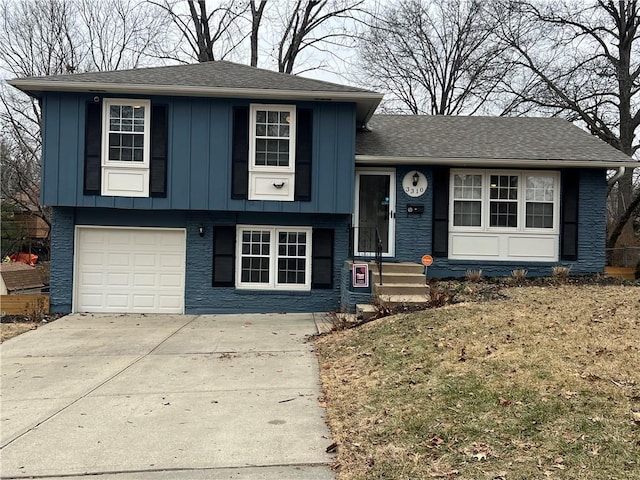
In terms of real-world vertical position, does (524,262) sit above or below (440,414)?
above

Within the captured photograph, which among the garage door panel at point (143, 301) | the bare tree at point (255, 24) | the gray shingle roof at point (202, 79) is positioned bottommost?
the garage door panel at point (143, 301)

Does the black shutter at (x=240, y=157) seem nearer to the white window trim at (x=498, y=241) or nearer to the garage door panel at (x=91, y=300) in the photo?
the garage door panel at (x=91, y=300)

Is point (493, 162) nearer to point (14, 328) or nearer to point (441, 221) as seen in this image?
point (441, 221)

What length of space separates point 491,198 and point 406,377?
793 cm

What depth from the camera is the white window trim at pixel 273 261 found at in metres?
12.0

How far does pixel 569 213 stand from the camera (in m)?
12.6

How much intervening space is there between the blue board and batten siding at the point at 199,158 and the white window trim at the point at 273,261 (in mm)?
607

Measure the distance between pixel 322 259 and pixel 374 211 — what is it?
73.1 inches

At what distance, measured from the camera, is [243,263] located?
12102 millimetres

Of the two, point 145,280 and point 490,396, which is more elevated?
point 145,280

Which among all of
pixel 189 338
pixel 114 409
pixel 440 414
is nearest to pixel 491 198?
pixel 189 338

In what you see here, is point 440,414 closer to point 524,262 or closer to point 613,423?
point 613,423

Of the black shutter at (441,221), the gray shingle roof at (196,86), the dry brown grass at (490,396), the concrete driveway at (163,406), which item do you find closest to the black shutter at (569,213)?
the black shutter at (441,221)

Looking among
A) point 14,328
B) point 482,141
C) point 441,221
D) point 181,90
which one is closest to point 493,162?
point 482,141
